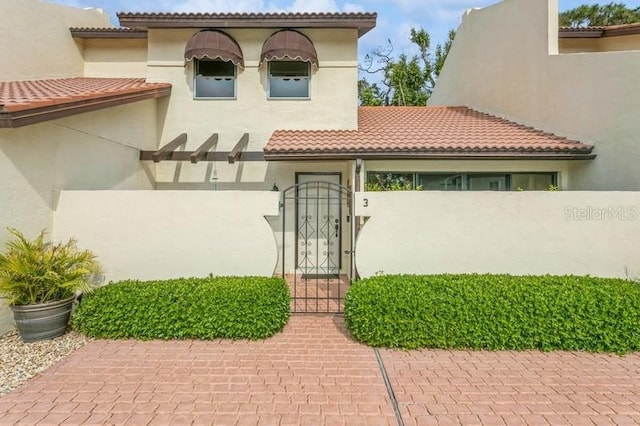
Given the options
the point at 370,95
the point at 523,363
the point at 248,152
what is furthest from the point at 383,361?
the point at 370,95

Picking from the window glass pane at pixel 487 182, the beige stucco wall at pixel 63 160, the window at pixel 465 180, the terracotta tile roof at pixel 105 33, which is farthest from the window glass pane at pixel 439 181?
the terracotta tile roof at pixel 105 33

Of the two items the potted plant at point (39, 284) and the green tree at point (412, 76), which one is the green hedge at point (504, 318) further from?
the green tree at point (412, 76)

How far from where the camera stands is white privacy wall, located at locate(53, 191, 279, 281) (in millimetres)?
7590

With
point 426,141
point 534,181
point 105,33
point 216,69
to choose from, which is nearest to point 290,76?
point 216,69

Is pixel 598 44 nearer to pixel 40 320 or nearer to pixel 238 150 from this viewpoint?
pixel 238 150

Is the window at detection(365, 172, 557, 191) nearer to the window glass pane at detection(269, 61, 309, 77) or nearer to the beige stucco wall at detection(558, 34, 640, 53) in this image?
the window glass pane at detection(269, 61, 309, 77)

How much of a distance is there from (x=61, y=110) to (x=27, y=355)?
5053 millimetres

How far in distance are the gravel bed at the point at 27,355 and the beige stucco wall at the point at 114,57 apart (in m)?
11.6

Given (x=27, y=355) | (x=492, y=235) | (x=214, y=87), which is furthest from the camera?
(x=214, y=87)

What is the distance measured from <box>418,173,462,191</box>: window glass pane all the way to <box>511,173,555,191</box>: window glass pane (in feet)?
6.09

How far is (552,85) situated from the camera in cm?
1102

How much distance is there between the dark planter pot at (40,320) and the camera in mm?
6230

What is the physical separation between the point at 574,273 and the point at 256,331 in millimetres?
7441

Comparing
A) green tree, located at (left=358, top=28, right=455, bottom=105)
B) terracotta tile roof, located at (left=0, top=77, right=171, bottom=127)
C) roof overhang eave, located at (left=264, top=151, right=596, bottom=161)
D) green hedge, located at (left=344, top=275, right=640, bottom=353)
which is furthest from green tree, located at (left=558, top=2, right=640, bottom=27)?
terracotta tile roof, located at (left=0, top=77, right=171, bottom=127)
